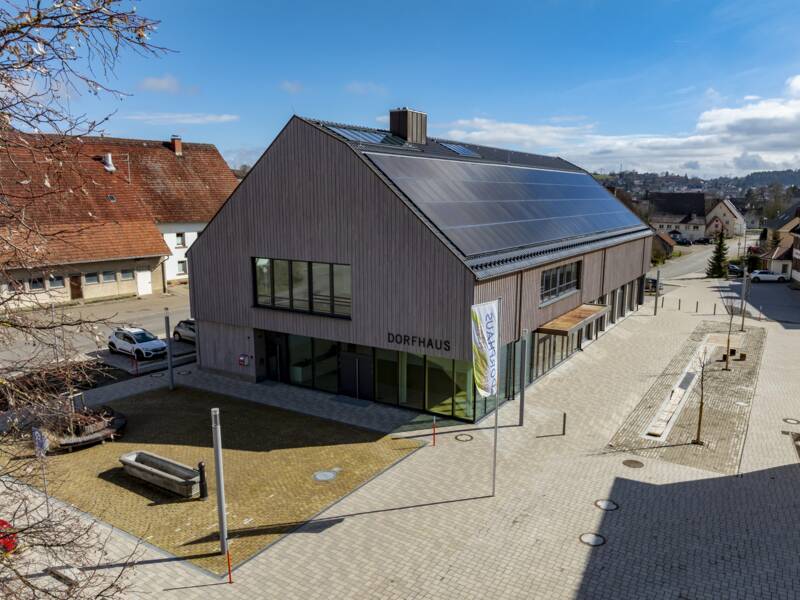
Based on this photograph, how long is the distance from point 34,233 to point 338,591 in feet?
31.2

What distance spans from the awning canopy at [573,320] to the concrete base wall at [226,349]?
11.9 m

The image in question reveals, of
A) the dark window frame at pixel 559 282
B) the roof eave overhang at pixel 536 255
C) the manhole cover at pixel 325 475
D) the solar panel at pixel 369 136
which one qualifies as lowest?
the manhole cover at pixel 325 475

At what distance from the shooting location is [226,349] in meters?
25.6

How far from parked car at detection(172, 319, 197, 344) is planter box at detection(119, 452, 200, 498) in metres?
15.7

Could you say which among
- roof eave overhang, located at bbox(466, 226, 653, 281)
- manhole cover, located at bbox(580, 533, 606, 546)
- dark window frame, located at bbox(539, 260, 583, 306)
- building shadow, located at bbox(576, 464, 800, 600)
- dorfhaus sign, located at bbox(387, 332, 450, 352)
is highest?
roof eave overhang, located at bbox(466, 226, 653, 281)

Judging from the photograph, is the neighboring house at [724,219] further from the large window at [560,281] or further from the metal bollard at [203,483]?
the metal bollard at [203,483]

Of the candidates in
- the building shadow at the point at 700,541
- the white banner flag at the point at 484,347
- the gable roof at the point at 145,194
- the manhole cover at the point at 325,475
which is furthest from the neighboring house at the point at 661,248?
the manhole cover at the point at 325,475

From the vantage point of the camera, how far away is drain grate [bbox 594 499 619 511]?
15375 millimetres

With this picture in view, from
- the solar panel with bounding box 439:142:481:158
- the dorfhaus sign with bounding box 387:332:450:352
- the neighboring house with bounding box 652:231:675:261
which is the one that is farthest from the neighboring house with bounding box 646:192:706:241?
the dorfhaus sign with bounding box 387:332:450:352

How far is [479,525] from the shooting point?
14523mm

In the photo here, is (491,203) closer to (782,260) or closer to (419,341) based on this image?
(419,341)

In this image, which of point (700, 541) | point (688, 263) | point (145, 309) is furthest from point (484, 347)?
point (688, 263)

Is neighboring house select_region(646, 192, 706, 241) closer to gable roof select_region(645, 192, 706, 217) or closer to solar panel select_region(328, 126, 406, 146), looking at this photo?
gable roof select_region(645, 192, 706, 217)

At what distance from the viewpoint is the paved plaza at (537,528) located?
12.4 meters
